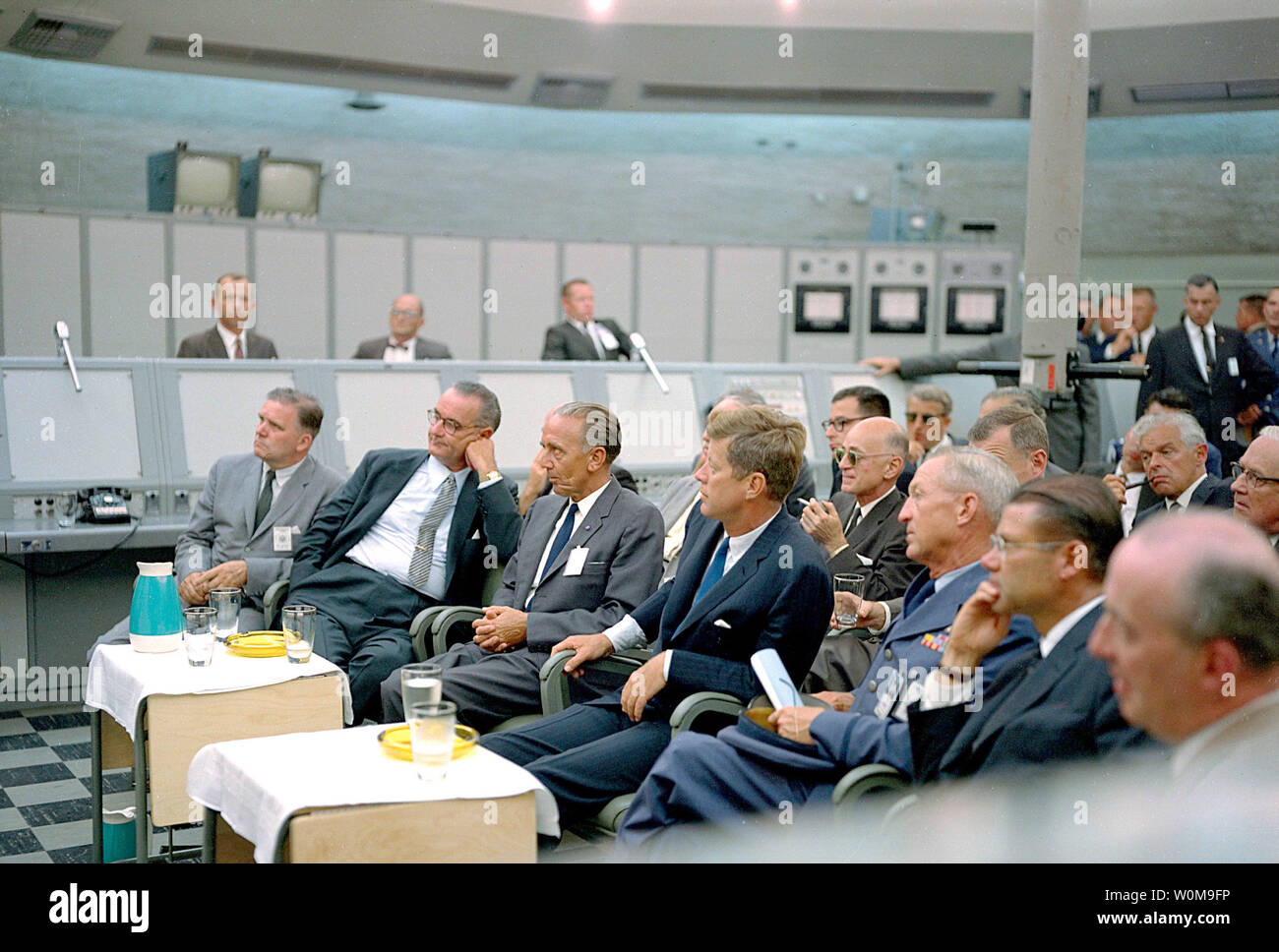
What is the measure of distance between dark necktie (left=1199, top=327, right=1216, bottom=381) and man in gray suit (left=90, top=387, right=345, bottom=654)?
479 cm

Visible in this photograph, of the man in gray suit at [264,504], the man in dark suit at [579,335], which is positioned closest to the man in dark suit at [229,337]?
the man in dark suit at [579,335]

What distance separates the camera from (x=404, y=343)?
695cm

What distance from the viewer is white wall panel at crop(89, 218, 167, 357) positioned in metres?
7.29

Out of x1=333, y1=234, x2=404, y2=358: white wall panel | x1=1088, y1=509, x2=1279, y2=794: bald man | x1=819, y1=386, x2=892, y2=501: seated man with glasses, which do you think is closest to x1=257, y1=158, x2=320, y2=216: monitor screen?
x1=333, y1=234, x2=404, y2=358: white wall panel

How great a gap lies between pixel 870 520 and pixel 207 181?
18.3 feet

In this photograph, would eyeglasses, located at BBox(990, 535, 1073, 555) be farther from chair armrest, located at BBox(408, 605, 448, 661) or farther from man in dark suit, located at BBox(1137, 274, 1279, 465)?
man in dark suit, located at BBox(1137, 274, 1279, 465)

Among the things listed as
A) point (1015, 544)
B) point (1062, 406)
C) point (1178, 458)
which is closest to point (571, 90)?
point (1062, 406)

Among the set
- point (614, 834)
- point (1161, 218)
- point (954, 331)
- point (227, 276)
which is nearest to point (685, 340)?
point (954, 331)

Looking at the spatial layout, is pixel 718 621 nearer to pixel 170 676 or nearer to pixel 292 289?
pixel 170 676

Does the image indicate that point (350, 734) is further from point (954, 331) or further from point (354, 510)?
point (954, 331)

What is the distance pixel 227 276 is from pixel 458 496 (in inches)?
133

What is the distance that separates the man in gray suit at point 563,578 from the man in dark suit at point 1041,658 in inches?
52.7

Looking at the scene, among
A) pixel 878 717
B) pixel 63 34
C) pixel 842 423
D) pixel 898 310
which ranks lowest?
pixel 878 717

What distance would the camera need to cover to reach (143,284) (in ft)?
24.4
